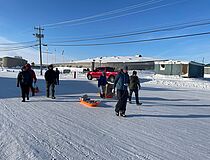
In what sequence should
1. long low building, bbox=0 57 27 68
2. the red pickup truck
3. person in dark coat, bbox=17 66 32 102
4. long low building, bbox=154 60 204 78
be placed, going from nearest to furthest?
person in dark coat, bbox=17 66 32 102, the red pickup truck, long low building, bbox=154 60 204 78, long low building, bbox=0 57 27 68

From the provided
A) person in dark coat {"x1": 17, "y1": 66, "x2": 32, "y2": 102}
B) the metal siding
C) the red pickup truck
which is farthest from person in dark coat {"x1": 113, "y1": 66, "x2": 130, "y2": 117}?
the metal siding

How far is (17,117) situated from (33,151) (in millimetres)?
3007

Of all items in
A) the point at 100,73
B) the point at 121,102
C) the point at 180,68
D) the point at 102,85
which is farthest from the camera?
the point at 180,68

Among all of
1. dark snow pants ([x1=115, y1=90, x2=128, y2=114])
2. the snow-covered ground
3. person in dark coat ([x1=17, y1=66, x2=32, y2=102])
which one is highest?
person in dark coat ([x1=17, y1=66, x2=32, y2=102])

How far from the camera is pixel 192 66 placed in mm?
37688

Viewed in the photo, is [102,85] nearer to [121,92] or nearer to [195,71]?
[121,92]

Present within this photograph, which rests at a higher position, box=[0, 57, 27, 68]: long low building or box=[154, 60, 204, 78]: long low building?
box=[0, 57, 27, 68]: long low building

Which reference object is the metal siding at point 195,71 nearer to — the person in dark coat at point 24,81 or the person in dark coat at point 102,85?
the person in dark coat at point 102,85

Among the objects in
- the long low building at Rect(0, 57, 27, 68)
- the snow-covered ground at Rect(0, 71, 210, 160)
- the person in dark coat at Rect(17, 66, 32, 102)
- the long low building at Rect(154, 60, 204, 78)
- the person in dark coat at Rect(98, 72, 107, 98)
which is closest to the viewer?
the snow-covered ground at Rect(0, 71, 210, 160)

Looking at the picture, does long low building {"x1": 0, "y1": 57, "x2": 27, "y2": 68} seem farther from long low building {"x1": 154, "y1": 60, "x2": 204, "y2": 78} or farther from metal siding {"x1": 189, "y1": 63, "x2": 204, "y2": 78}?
metal siding {"x1": 189, "y1": 63, "x2": 204, "y2": 78}

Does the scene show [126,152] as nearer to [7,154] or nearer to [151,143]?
[151,143]

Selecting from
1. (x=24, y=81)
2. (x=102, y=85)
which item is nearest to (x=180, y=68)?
(x=102, y=85)

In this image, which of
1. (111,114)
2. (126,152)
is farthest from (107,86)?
(126,152)

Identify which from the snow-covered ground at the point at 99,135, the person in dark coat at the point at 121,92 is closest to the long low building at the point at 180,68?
the snow-covered ground at the point at 99,135
